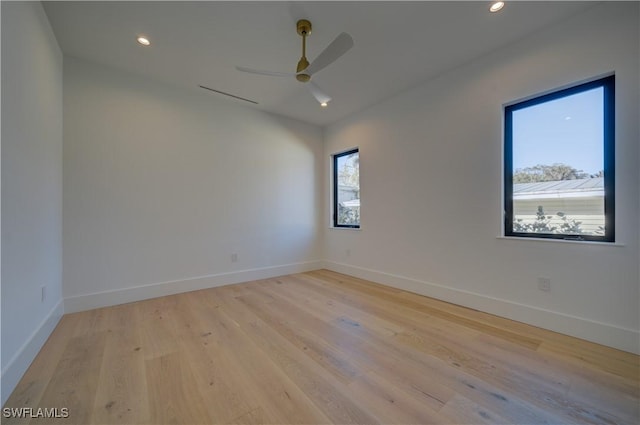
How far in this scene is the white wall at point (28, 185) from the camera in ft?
4.97

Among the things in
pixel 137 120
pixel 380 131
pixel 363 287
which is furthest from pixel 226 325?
pixel 380 131

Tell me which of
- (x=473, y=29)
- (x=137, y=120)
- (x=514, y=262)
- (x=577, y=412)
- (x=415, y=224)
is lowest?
(x=577, y=412)

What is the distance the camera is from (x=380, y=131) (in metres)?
3.74

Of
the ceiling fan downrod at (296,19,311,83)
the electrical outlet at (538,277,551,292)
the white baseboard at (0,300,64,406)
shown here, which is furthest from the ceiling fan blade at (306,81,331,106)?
the white baseboard at (0,300,64,406)

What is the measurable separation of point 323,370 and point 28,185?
2.47m

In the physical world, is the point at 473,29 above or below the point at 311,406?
above

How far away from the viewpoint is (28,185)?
1.83 meters

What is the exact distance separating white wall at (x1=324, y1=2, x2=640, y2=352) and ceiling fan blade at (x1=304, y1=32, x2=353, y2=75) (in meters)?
1.68

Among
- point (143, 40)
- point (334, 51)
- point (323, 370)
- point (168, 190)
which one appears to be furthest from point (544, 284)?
point (143, 40)

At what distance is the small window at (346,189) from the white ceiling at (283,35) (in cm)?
144

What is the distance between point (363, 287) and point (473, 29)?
304 centimetres

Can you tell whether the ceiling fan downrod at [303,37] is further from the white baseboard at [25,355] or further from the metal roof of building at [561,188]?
the white baseboard at [25,355]

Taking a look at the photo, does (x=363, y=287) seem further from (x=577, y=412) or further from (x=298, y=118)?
(x=298, y=118)

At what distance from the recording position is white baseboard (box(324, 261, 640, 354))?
189 cm
